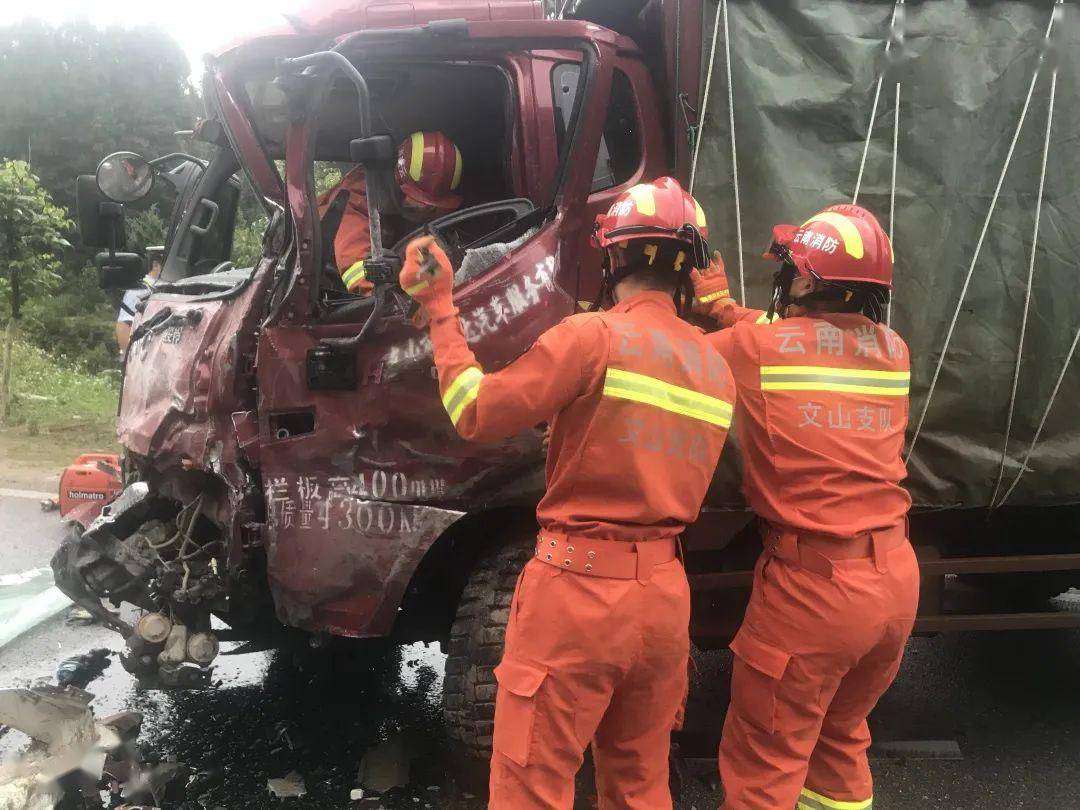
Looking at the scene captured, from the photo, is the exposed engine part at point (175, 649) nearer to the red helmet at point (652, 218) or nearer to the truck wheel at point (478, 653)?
the truck wheel at point (478, 653)

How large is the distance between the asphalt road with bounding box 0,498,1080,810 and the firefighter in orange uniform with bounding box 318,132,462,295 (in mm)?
1882

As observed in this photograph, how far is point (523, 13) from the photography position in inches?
128

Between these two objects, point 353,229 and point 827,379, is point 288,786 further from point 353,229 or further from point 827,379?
point 827,379

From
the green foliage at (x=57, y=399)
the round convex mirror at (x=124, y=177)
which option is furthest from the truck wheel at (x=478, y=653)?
the green foliage at (x=57, y=399)

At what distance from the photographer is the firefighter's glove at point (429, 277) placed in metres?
2.15

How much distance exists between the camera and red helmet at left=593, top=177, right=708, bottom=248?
7.10 feet

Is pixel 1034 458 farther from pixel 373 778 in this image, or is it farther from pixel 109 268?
pixel 109 268

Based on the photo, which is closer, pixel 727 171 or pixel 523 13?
pixel 727 171

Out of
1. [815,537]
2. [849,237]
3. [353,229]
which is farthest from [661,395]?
[353,229]

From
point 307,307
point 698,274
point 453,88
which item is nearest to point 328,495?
point 307,307

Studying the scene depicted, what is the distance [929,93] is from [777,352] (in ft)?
3.89

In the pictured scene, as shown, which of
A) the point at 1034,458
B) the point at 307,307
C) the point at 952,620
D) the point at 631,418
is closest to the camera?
the point at 631,418

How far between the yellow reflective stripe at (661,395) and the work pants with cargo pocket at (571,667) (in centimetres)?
40

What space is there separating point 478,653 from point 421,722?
99 cm
